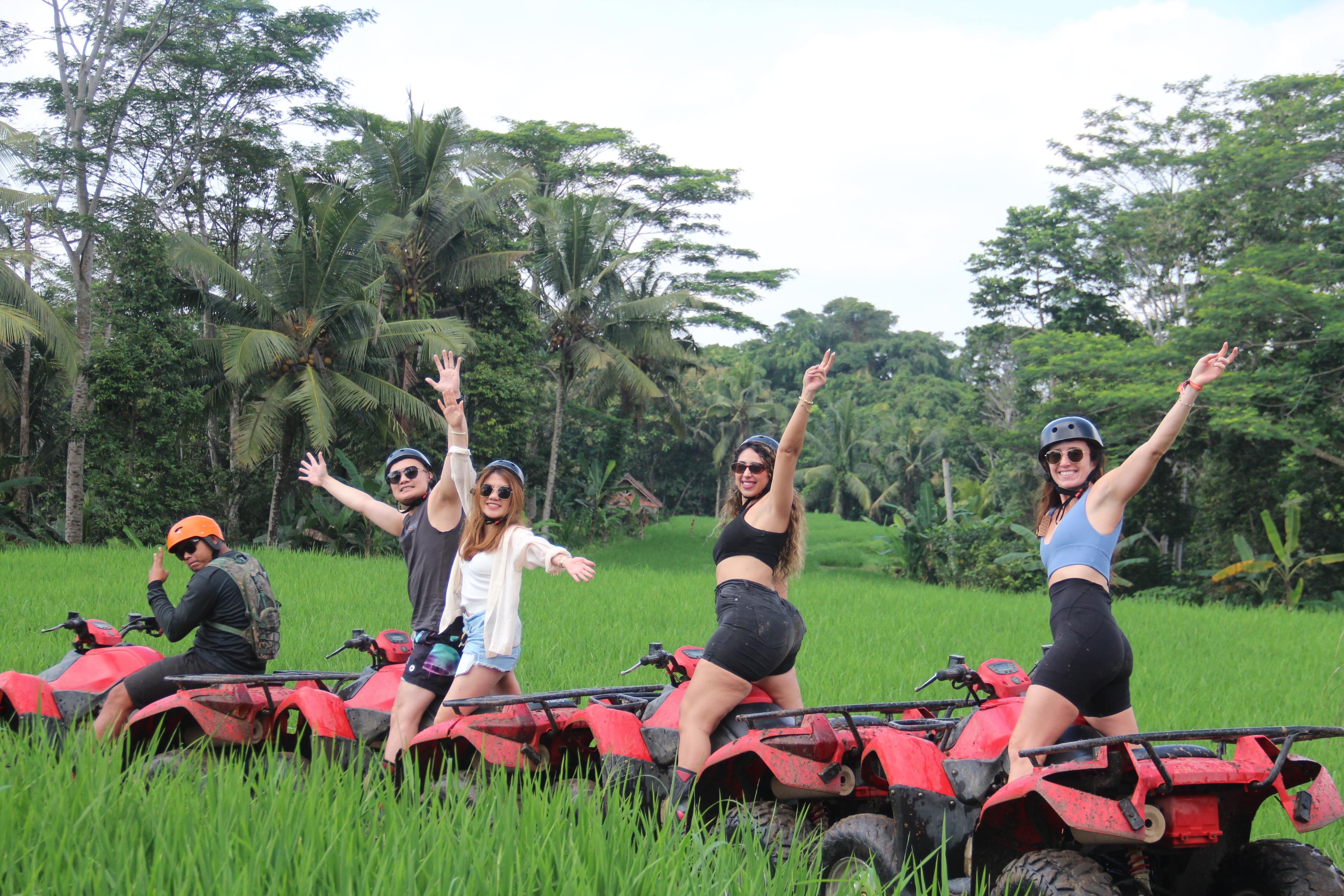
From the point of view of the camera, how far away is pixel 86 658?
15.9 ft

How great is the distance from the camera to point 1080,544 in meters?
3.07

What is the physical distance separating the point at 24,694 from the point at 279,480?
15.9m

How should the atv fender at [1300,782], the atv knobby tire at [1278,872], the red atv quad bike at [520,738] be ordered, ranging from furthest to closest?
the red atv quad bike at [520,738] < the atv fender at [1300,782] < the atv knobby tire at [1278,872]

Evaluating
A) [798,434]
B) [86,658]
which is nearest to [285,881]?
[798,434]

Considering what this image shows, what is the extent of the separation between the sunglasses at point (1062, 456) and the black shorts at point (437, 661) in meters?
2.28

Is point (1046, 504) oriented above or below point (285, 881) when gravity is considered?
above

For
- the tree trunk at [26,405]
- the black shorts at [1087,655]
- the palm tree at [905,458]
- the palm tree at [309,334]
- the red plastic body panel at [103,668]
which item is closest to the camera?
the black shorts at [1087,655]

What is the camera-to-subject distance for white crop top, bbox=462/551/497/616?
159 inches

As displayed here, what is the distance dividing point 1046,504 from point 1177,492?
22928mm

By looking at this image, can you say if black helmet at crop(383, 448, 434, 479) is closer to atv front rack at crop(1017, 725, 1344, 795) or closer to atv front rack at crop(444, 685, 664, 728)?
atv front rack at crop(444, 685, 664, 728)

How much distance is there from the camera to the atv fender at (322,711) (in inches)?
167

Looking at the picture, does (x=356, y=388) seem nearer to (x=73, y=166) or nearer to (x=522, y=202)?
(x=73, y=166)

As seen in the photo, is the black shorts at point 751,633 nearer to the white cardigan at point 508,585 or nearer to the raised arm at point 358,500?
the white cardigan at point 508,585

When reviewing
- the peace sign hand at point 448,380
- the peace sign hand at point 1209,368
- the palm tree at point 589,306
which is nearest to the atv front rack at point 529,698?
the peace sign hand at point 448,380
